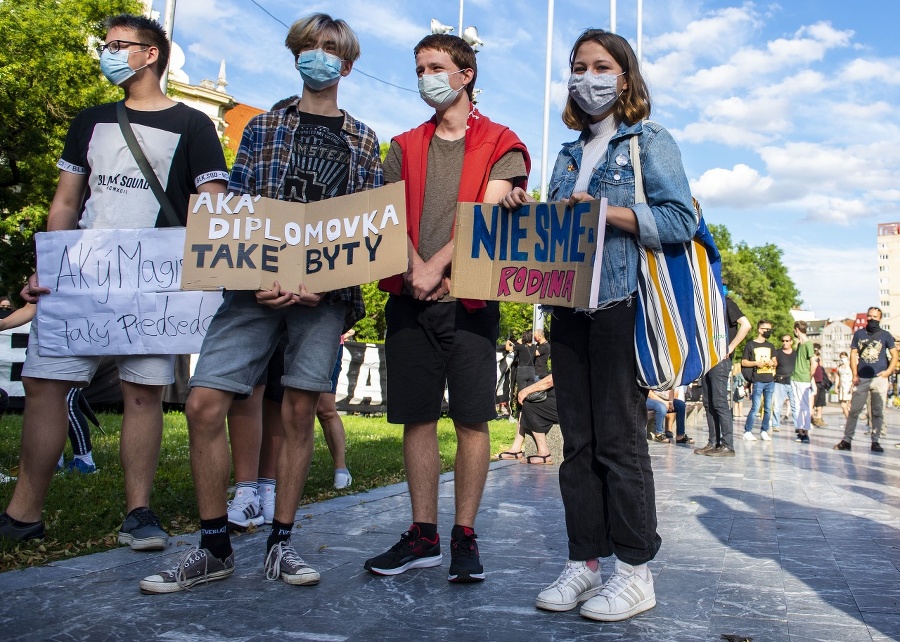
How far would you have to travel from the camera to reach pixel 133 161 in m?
4.11

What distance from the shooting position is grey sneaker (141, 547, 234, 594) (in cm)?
321

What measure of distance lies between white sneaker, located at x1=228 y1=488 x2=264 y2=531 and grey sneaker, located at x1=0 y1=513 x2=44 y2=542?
3.09 feet

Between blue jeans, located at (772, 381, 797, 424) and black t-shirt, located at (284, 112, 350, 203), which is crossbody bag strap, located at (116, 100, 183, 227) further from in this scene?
blue jeans, located at (772, 381, 797, 424)

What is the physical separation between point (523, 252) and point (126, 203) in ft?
6.46

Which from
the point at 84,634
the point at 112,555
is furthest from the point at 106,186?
the point at 84,634

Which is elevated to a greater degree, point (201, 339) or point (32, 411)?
point (201, 339)

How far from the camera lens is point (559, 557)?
166 inches

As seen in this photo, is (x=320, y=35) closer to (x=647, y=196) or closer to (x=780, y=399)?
(x=647, y=196)

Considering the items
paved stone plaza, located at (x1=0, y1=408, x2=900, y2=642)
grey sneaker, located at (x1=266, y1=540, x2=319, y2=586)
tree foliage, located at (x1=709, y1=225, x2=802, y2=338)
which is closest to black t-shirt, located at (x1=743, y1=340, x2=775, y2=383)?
paved stone plaza, located at (x1=0, y1=408, x2=900, y2=642)

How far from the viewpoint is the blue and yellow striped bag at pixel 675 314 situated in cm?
330

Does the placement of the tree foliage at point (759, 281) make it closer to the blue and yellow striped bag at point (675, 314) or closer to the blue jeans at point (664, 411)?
the blue jeans at point (664, 411)

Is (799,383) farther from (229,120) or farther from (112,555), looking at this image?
(229,120)

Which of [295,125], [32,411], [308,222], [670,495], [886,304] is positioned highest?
[886,304]

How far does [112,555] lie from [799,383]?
1535 centimetres
